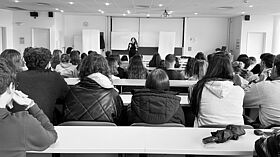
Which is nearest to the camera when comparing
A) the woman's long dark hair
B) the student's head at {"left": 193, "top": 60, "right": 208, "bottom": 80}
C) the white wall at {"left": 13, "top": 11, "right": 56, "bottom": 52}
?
the woman's long dark hair

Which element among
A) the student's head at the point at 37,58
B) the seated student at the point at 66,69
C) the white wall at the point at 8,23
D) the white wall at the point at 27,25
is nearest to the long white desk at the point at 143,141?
the student's head at the point at 37,58

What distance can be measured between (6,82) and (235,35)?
14.4m

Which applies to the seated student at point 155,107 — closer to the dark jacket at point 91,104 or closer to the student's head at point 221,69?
the dark jacket at point 91,104

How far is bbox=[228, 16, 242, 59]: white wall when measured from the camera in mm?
14398

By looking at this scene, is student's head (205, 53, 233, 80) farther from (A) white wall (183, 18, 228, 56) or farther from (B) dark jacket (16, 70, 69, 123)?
(A) white wall (183, 18, 228, 56)

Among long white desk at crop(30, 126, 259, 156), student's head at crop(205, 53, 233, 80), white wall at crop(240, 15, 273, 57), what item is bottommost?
long white desk at crop(30, 126, 259, 156)

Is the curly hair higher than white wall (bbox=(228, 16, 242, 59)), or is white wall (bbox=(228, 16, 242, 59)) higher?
white wall (bbox=(228, 16, 242, 59))

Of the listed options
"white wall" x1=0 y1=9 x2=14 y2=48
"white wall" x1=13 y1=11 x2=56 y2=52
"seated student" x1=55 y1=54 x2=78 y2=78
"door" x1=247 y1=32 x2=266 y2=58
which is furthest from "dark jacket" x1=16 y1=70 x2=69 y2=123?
"door" x1=247 y1=32 x2=266 y2=58

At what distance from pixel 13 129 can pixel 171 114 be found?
136cm

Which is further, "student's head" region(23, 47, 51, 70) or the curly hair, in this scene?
"student's head" region(23, 47, 51, 70)

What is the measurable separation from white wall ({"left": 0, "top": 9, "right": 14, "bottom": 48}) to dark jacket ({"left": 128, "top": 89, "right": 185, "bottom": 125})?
11425 millimetres

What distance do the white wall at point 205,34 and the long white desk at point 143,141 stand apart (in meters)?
13.6

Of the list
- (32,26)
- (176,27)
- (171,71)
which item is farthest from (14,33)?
(171,71)

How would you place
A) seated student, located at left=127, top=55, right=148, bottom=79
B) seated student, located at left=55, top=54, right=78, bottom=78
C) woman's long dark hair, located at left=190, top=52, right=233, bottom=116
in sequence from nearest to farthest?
woman's long dark hair, located at left=190, top=52, right=233, bottom=116 → seated student, located at left=127, top=55, right=148, bottom=79 → seated student, located at left=55, top=54, right=78, bottom=78
